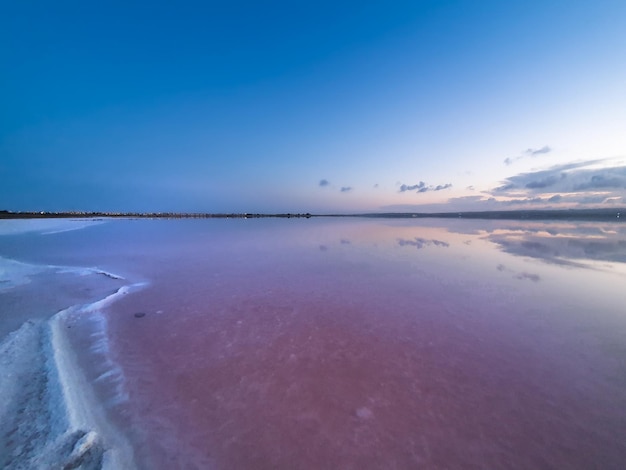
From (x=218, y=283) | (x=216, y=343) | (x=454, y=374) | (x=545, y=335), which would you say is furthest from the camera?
(x=218, y=283)

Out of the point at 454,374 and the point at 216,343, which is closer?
the point at 454,374

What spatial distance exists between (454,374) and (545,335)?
2.69 m

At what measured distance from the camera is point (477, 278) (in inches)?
365

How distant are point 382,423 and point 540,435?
5.55 feet

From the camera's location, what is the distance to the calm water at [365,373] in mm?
2801

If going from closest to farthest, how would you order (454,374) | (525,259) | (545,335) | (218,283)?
(454,374) → (545,335) → (218,283) → (525,259)

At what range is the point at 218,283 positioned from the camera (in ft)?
28.2

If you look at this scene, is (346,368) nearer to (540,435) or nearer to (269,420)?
(269,420)

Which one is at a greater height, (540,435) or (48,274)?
(48,274)

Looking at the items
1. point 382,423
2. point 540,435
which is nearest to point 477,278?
point 540,435

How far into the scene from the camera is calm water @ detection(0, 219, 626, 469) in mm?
2801

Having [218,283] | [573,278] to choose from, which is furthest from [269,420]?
[573,278]

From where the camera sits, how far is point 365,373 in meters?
4.04

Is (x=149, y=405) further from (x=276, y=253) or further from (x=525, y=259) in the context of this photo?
(x=525, y=259)
